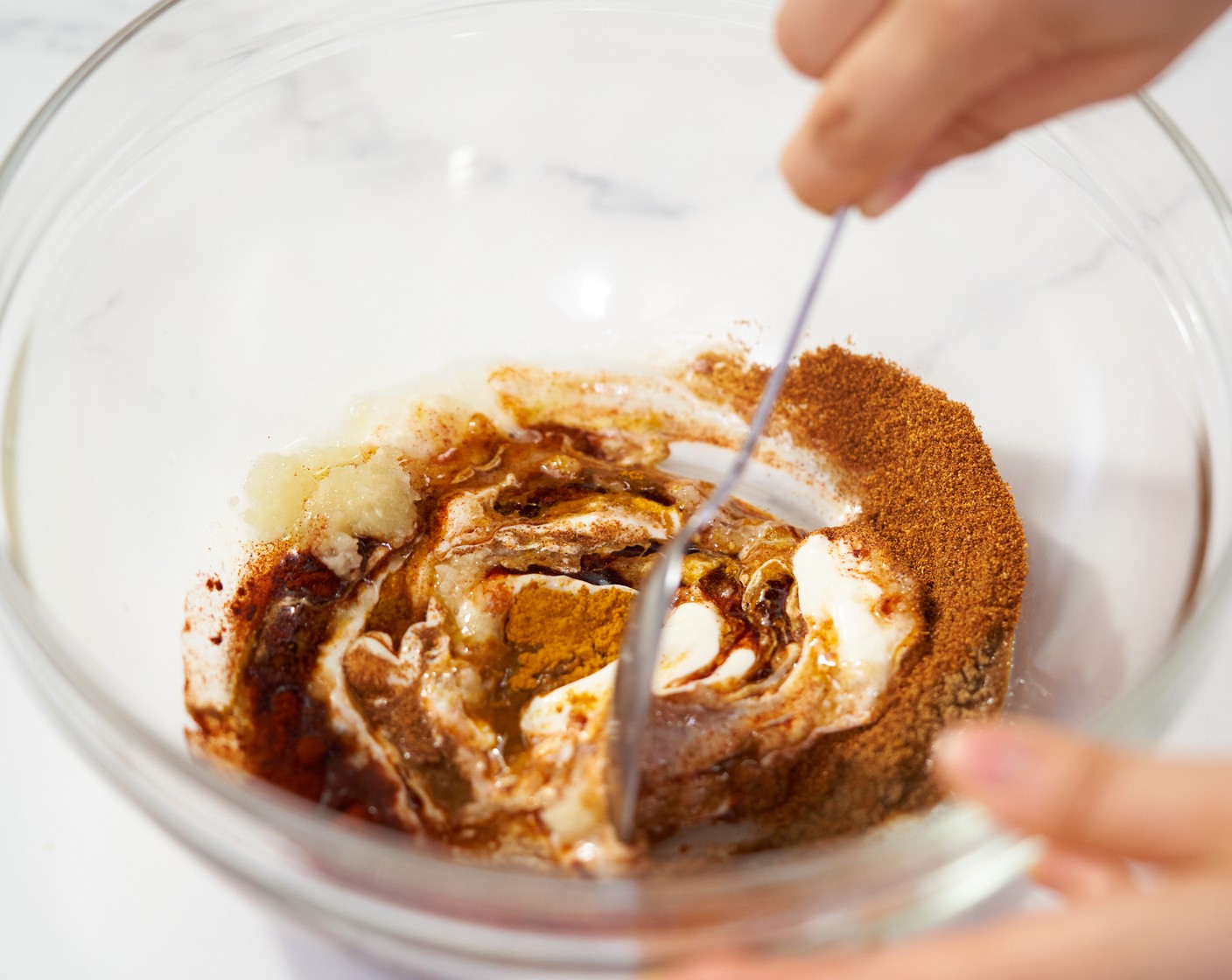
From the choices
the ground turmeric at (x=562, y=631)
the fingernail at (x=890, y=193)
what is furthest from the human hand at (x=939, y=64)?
the ground turmeric at (x=562, y=631)

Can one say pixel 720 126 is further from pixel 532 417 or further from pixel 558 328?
pixel 532 417

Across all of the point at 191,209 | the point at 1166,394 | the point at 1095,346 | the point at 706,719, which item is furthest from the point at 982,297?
the point at 191,209

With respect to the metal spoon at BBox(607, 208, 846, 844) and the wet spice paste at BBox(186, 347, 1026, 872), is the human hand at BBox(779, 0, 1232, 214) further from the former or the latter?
the wet spice paste at BBox(186, 347, 1026, 872)

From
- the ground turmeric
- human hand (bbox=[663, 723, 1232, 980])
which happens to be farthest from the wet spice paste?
human hand (bbox=[663, 723, 1232, 980])

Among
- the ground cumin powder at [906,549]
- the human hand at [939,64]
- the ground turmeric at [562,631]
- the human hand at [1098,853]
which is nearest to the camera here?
the human hand at [1098,853]

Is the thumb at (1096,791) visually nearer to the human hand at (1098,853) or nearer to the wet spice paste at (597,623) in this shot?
the human hand at (1098,853)

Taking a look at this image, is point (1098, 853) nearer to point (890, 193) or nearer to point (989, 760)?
point (989, 760)
